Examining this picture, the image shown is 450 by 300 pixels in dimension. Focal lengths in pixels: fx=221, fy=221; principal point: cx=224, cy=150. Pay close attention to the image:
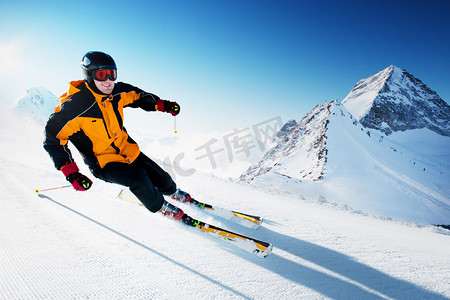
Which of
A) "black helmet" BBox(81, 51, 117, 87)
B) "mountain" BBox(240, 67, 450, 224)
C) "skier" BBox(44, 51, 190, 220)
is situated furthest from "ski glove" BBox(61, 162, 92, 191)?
"mountain" BBox(240, 67, 450, 224)

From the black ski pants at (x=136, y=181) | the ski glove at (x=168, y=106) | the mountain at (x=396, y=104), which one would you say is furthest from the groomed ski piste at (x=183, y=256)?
the mountain at (x=396, y=104)

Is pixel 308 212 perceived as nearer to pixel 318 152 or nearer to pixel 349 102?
pixel 318 152

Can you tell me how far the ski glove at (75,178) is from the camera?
3.03 meters

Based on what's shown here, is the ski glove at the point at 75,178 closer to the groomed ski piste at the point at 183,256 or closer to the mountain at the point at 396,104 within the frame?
the groomed ski piste at the point at 183,256

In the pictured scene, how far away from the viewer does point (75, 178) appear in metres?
3.06

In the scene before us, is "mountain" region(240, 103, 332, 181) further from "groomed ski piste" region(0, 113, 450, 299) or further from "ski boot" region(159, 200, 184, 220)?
"ski boot" region(159, 200, 184, 220)

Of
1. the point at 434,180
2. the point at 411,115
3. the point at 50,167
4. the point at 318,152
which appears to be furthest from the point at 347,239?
the point at 411,115

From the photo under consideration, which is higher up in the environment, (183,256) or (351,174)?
(351,174)

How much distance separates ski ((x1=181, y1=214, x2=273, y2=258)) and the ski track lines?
9 centimetres

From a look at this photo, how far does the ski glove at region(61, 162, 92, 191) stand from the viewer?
303cm

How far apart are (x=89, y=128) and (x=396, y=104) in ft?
441

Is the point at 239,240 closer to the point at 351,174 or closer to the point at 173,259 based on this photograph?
the point at 173,259

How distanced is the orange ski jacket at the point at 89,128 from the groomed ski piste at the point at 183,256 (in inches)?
32.0

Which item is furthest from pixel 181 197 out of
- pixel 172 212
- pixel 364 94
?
pixel 364 94
